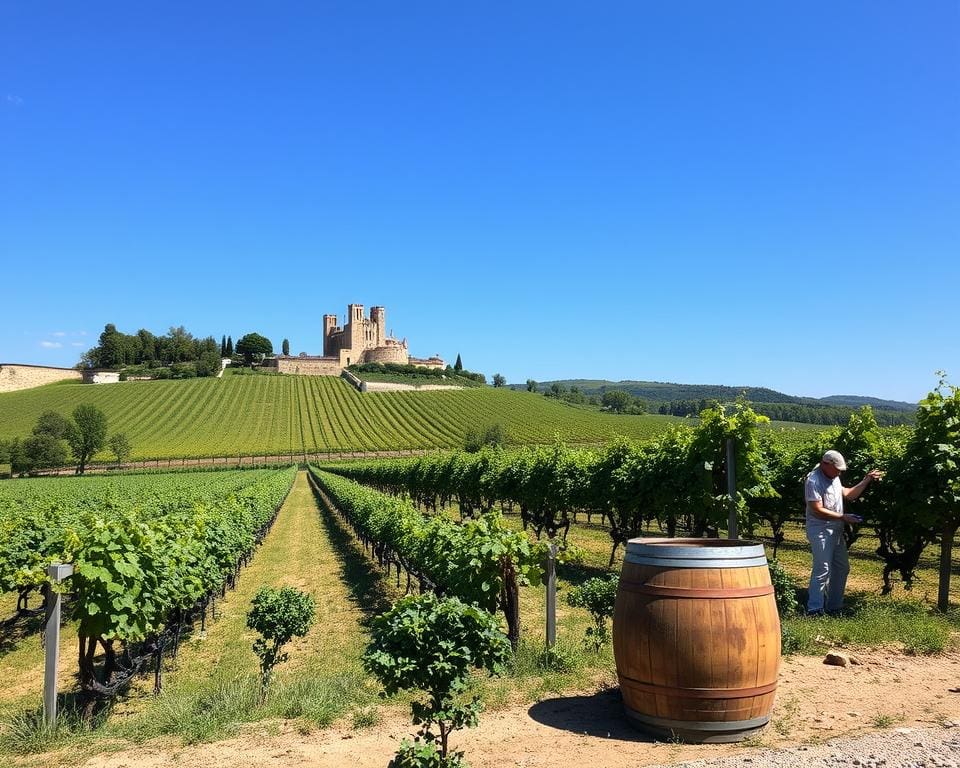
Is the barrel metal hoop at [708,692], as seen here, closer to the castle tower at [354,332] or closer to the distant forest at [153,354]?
the distant forest at [153,354]

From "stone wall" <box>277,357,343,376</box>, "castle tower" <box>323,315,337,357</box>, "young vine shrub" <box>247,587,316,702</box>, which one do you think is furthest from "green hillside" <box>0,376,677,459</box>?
"young vine shrub" <box>247,587,316,702</box>

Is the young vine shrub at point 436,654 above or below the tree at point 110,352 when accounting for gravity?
below

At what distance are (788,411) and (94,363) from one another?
120 m

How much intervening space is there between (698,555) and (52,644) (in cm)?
460

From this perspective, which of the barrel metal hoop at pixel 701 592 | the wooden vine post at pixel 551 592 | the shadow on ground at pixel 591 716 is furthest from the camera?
the wooden vine post at pixel 551 592

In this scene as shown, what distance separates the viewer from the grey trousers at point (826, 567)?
253 inches

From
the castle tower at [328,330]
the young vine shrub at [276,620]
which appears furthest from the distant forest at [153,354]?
the young vine shrub at [276,620]

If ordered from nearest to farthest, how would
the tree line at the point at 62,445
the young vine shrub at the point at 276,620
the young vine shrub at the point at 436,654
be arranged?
the young vine shrub at the point at 436,654
the young vine shrub at the point at 276,620
the tree line at the point at 62,445

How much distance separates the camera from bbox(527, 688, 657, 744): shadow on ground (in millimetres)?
3988

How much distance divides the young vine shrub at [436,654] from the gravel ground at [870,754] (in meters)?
1.13

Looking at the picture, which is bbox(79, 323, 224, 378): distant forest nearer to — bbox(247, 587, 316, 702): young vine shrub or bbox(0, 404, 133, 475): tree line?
bbox(0, 404, 133, 475): tree line

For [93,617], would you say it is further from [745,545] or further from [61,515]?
[61,515]

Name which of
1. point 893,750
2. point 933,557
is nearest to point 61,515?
point 893,750

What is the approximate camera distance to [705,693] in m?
3.76
